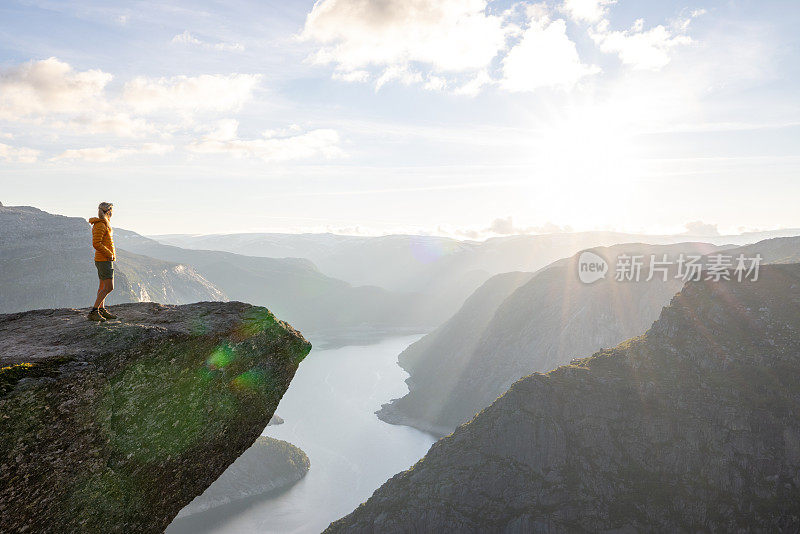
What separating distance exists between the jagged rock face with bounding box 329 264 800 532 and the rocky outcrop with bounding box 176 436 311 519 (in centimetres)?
7103

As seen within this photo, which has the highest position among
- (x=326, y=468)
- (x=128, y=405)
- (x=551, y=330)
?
(x=128, y=405)

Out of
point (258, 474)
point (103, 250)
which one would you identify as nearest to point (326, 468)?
point (258, 474)

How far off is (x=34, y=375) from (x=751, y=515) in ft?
256

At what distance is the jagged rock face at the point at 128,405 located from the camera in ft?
30.0

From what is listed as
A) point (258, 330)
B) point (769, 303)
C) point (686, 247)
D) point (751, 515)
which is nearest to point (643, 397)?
point (751, 515)

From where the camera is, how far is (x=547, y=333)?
571 feet

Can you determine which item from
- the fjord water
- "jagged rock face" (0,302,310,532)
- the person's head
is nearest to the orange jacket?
the person's head

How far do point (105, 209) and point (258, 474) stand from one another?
461 feet

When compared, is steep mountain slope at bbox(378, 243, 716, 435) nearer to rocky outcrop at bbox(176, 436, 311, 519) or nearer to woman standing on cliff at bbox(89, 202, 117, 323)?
rocky outcrop at bbox(176, 436, 311, 519)

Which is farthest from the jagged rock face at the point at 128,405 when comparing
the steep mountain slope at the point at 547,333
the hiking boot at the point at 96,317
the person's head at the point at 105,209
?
the steep mountain slope at the point at 547,333

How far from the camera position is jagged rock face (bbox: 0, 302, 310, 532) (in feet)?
30.0

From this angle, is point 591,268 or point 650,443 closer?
point 650,443

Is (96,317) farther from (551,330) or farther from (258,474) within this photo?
(551,330)

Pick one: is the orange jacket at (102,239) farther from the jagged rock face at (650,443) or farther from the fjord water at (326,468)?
the fjord water at (326,468)
